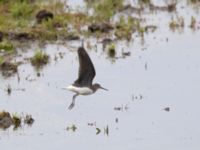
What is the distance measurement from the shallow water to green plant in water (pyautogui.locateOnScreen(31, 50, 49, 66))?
139 mm

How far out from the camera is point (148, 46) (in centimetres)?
1986

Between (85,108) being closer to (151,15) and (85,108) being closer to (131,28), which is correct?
(131,28)

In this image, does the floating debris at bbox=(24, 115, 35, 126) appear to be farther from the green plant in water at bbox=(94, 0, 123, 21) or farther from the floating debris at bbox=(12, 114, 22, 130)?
the green plant in water at bbox=(94, 0, 123, 21)

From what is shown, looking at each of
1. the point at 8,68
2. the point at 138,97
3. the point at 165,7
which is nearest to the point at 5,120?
the point at 138,97

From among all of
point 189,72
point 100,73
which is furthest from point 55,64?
point 189,72

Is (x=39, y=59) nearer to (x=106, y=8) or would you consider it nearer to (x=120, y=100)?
(x=120, y=100)

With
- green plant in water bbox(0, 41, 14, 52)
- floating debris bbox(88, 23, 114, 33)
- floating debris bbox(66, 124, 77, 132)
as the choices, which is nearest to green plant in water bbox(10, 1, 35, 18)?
floating debris bbox(88, 23, 114, 33)

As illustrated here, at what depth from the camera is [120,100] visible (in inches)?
635

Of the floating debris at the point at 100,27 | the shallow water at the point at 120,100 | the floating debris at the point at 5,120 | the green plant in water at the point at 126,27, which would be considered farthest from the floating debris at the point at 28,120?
the floating debris at the point at 100,27

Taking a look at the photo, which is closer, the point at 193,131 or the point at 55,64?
the point at 193,131

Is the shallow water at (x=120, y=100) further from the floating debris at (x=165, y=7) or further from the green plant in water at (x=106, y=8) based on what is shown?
the floating debris at (x=165, y=7)

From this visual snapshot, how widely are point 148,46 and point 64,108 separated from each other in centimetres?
443

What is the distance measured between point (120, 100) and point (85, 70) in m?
2.08

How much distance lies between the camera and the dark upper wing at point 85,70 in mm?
13883
